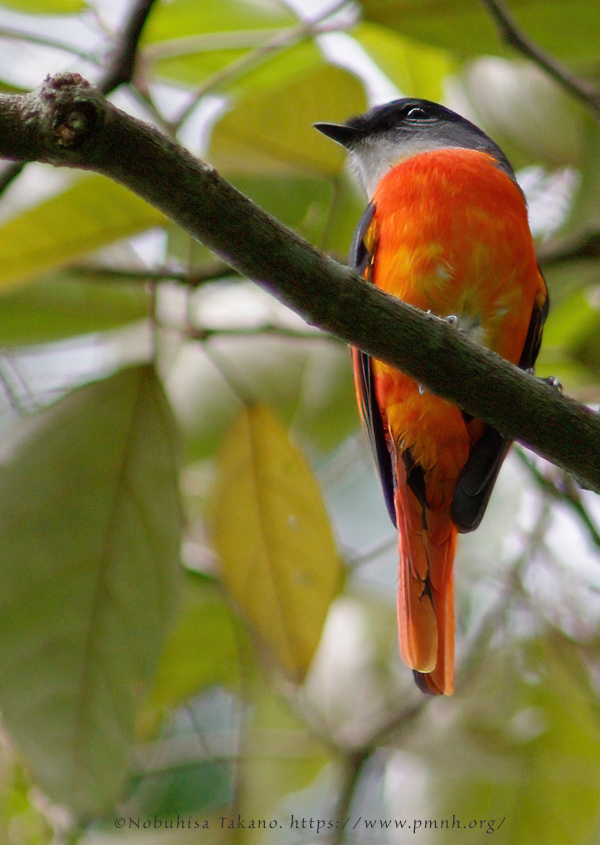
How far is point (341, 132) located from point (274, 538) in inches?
55.0

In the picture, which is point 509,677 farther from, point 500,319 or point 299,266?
point 299,266

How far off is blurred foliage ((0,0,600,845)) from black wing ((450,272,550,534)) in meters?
0.37

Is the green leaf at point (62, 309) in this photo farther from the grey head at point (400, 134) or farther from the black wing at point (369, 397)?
the grey head at point (400, 134)

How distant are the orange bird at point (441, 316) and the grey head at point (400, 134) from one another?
42 centimetres

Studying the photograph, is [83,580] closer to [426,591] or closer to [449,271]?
[426,591]

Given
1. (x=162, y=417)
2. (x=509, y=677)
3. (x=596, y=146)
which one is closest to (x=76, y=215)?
(x=162, y=417)

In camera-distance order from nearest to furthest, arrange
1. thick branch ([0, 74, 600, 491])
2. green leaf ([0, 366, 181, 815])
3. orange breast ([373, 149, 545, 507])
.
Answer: thick branch ([0, 74, 600, 491]) → green leaf ([0, 366, 181, 815]) → orange breast ([373, 149, 545, 507])

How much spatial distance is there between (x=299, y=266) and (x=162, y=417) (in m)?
1.07

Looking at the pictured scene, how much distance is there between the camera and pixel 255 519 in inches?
94.5

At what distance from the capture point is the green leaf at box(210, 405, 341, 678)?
231 cm

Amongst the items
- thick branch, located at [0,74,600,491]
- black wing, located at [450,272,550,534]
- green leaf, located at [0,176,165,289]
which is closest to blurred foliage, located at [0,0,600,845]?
green leaf, located at [0,176,165,289]

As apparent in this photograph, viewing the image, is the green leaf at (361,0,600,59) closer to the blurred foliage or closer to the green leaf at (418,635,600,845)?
the blurred foliage

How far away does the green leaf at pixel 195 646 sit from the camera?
10.0 feet

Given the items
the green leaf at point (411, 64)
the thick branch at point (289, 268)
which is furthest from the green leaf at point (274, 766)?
the green leaf at point (411, 64)
